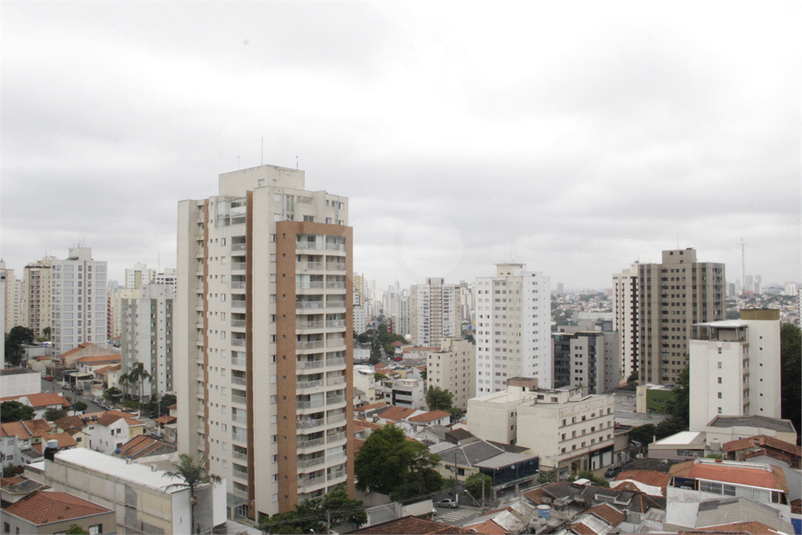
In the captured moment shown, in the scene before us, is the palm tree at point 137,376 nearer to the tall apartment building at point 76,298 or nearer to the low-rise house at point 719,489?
the tall apartment building at point 76,298

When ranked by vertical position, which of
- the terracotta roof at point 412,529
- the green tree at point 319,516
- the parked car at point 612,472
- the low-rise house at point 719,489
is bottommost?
the parked car at point 612,472

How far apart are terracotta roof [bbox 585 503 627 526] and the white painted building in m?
7.74

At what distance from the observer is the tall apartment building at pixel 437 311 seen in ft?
184

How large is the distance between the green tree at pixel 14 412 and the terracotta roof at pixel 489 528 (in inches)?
768

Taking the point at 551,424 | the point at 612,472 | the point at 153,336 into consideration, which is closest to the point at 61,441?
the point at 153,336

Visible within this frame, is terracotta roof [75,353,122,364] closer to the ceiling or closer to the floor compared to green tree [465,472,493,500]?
closer to the ceiling

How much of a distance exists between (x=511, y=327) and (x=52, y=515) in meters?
22.4

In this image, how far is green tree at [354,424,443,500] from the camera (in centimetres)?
1411

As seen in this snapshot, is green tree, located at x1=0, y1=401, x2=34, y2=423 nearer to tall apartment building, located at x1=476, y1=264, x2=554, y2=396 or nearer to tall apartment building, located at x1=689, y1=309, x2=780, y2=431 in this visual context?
tall apartment building, located at x1=476, y1=264, x2=554, y2=396

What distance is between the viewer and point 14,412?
2170 centimetres

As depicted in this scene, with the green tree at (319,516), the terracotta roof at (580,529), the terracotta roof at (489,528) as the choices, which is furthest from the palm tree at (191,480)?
the terracotta roof at (580,529)

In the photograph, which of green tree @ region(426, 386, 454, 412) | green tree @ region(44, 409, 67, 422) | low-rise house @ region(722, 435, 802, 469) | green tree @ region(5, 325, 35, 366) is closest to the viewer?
low-rise house @ region(722, 435, 802, 469)

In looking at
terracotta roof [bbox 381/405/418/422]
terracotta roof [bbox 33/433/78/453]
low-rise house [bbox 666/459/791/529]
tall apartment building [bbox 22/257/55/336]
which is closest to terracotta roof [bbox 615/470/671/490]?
low-rise house [bbox 666/459/791/529]

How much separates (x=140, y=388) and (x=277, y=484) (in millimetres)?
21178
